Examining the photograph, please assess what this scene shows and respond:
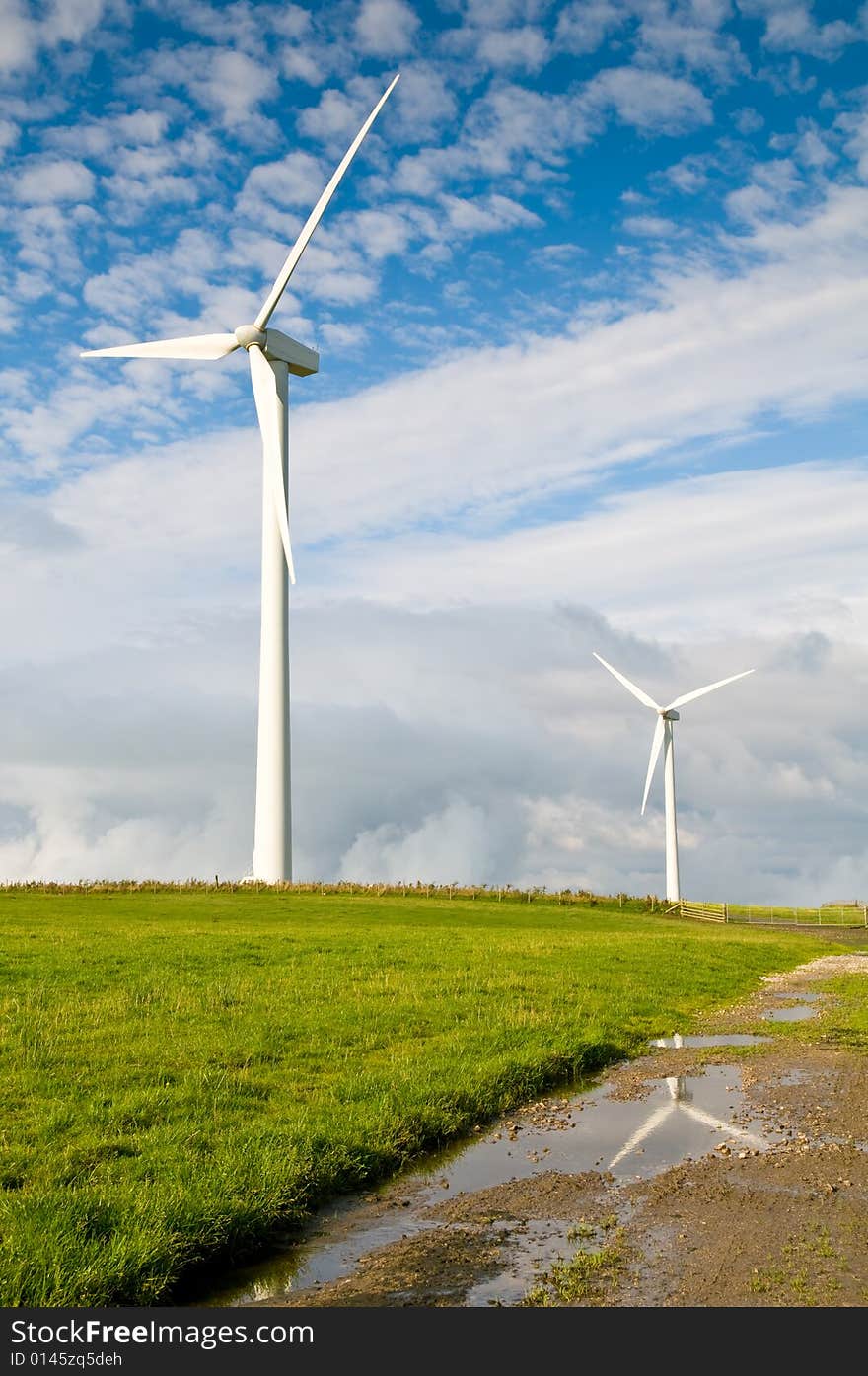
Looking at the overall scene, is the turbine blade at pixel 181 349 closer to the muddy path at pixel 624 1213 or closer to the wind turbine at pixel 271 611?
the wind turbine at pixel 271 611

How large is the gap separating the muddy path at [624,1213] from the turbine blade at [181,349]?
160ft

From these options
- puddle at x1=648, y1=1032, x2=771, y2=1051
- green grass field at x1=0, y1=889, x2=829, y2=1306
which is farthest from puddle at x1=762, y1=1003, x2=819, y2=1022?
puddle at x1=648, y1=1032, x2=771, y2=1051

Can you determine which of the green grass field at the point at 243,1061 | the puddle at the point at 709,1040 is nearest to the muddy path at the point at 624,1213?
the green grass field at the point at 243,1061

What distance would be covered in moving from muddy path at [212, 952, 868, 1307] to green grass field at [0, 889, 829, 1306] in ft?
2.34

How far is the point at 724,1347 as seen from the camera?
268 inches

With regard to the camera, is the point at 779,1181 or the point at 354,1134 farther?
the point at 354,1134

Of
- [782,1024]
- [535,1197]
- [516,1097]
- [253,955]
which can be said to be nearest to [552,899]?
[253,955]

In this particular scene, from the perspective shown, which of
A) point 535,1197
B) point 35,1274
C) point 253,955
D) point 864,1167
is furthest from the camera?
point 253,955

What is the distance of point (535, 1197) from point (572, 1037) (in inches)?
323

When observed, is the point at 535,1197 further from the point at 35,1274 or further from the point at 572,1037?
the point at 572,1037

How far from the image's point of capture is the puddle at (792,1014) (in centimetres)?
2255

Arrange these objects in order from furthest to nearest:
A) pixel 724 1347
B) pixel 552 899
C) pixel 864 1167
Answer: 1. pixel 552 899
2. pixel 864 1167
3. pixel 724 1347

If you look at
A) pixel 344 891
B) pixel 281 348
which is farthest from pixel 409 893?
pixel 281 348

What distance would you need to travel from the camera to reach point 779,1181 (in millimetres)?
10492
